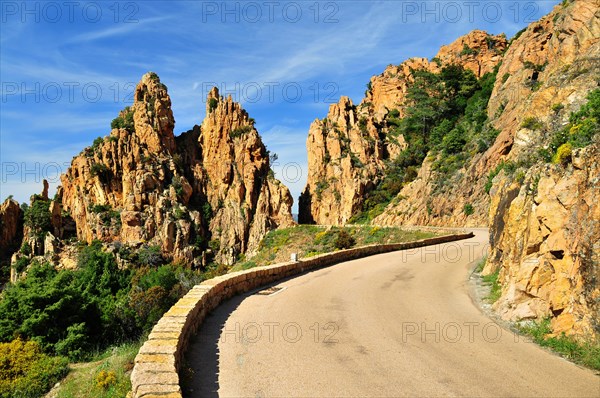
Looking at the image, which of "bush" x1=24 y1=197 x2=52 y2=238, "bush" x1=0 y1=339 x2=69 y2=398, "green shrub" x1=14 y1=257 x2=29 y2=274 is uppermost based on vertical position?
"bush" x1=24 y1=197 x2=52 y2=238

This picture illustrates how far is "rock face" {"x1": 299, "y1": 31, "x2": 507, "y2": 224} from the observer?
7212cm

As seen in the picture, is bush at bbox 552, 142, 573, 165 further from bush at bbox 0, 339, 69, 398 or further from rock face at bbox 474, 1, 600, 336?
bush at bbox 0, 339, 69, 398

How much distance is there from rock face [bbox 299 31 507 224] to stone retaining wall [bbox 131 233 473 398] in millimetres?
55562

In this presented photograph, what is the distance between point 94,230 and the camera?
76.2 m

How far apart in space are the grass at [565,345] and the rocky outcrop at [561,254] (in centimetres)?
19

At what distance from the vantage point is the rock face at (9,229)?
77.8 m

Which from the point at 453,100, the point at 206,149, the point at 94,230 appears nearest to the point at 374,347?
the point at 453,100

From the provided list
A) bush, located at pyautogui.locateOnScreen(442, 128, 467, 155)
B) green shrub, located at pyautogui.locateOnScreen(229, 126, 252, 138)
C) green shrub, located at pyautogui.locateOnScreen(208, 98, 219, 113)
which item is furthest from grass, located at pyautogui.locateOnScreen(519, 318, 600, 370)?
green shrub, located at pyautogui.locateOnScreen(208, 98, 219, 113)

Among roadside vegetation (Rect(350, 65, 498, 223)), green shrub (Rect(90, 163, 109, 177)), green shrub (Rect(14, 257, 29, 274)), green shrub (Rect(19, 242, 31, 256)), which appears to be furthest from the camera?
green shrub (Rect(90, 163, 109, 177))

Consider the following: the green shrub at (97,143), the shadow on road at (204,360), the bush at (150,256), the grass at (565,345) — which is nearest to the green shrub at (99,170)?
the green shrub at (97,143)

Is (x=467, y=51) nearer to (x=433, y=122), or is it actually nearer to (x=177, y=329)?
(x=433, y=122)

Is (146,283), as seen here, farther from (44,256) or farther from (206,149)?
(206,149)

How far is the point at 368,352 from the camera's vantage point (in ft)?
25.0

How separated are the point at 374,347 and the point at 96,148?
86530mm
